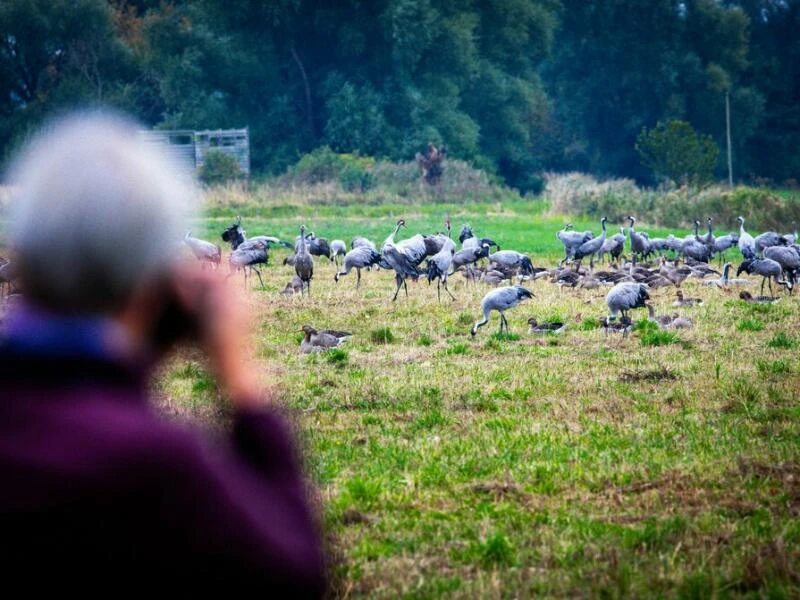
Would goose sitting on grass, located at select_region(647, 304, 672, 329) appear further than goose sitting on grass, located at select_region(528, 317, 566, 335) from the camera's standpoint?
Yes

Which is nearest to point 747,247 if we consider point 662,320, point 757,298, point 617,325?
point 757,298

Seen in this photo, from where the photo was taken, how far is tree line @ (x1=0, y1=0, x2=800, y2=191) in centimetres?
5488

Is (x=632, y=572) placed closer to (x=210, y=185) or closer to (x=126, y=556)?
(x=126, y=556)

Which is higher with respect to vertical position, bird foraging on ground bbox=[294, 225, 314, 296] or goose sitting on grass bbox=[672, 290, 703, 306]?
bird foraging on ground bbox=[294, 225, 314, 296]

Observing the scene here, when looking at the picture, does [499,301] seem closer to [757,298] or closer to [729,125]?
[757,298]

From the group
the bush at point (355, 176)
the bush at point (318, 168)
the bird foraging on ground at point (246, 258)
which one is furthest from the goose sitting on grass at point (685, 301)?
the bush at point (318, 168)

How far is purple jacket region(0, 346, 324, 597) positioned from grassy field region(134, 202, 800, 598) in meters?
0.39

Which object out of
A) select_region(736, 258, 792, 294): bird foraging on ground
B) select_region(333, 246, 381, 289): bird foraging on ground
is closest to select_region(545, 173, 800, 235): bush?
select_region(736, 258, 792, 294): bird foraging on ground

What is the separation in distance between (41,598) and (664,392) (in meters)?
8.15

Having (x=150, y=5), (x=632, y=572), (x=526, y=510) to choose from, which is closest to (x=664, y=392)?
(x=526, y=510)

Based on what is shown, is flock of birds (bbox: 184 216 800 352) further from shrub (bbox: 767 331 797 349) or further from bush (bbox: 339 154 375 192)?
bush (bbox: 339 154 375 192)

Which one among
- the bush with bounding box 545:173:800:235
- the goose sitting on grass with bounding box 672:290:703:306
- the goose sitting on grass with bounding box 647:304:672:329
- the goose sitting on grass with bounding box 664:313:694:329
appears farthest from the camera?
the bush with bounding box 545:173:800:235

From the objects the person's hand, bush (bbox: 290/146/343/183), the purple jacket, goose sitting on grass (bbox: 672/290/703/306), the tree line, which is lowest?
goose sitting on grass (bbox: 672/290/703/306)

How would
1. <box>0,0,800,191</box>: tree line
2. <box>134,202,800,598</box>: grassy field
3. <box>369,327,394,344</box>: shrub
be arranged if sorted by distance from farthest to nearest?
<box>0,0,800,191</box>: tree line < <box>369,327,394,344</box>: shrub < <box>134,202,800,598</box>: grassy field
